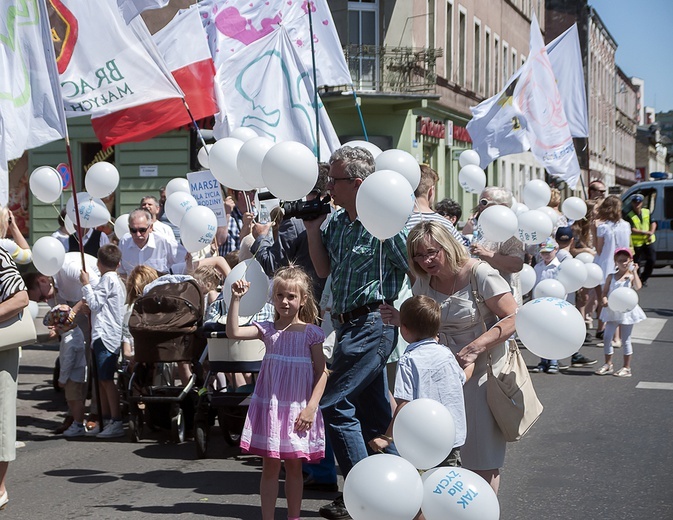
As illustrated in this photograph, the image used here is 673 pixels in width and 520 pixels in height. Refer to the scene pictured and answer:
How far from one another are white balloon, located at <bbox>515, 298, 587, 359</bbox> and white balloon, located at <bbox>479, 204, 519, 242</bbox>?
2.62 meters

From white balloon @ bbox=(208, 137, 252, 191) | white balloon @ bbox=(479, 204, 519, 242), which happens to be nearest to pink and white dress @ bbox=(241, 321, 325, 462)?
white balloon @ bbox=(208, 137, 252, 191)

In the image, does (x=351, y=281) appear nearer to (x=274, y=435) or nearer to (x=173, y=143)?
(x=274, y=435)

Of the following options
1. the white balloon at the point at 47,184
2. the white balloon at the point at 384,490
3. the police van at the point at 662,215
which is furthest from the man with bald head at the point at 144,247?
the police van at the point at 662,215

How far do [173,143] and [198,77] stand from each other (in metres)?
15.2

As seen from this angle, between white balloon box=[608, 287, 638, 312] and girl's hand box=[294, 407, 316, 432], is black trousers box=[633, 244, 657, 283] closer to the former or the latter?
white balloon box=[608, 287, 638, 312]

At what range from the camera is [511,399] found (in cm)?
501

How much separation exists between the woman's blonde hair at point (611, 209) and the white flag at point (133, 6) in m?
6.68

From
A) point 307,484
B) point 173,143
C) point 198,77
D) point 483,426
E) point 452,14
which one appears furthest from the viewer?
point 452,14

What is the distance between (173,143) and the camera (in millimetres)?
25266

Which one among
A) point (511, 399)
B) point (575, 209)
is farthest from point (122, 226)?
point (511, 399)

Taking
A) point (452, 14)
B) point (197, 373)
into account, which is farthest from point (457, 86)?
point (197, 373)

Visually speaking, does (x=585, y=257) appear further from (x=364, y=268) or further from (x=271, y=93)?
(x=364, y=268)

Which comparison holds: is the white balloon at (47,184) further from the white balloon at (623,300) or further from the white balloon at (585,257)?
the white balloon at (585,257)

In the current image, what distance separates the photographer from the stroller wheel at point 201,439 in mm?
7793
